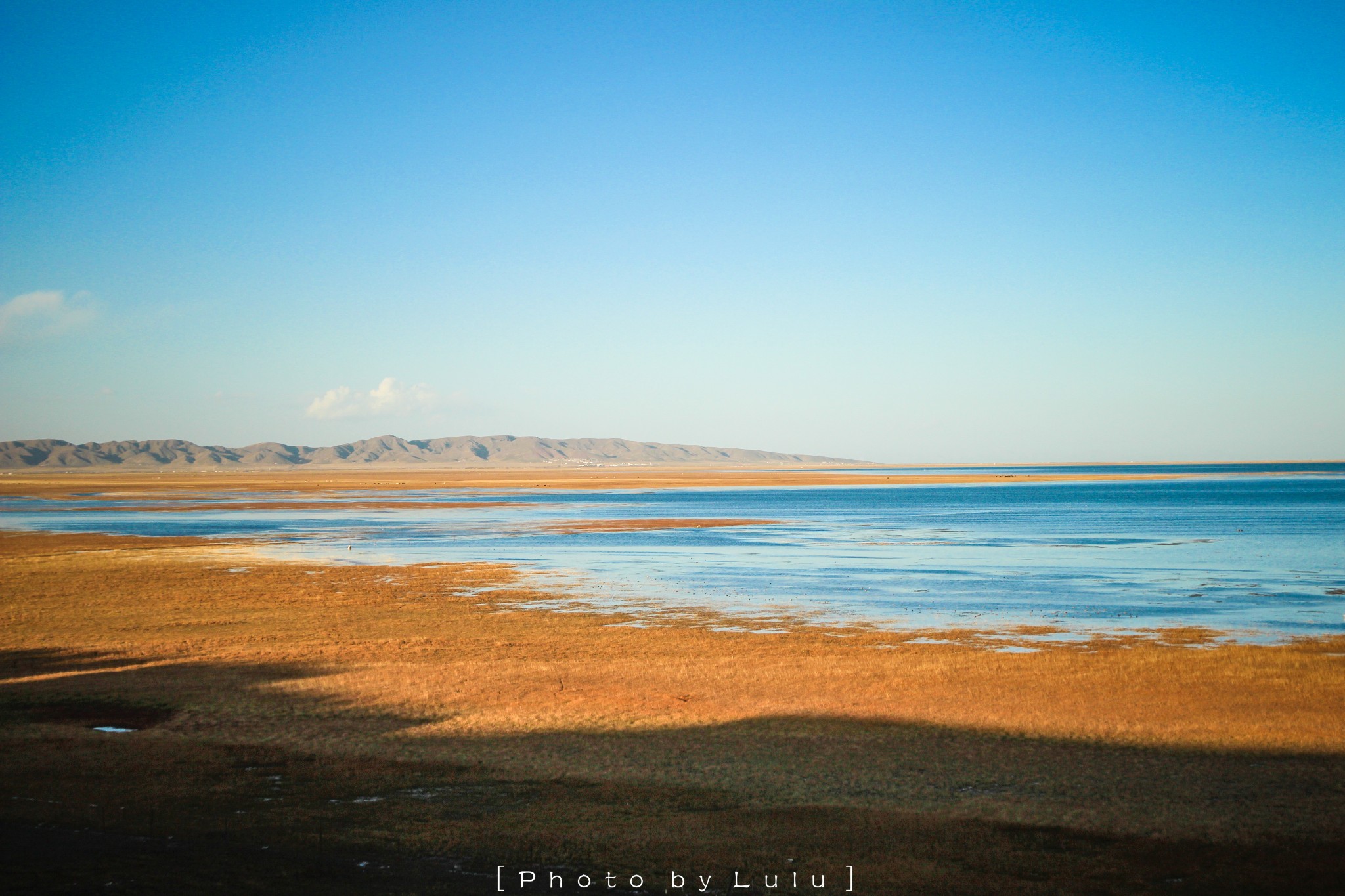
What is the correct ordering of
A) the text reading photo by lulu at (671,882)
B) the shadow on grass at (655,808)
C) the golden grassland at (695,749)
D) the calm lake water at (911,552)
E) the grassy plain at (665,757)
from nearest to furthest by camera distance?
the text reading photo by lulu at (671,882) < the shadow on grass at (655,808) < the grassy plain at (665,757) < the golden grassland at (695,749) < the calm lake water at (911,552)

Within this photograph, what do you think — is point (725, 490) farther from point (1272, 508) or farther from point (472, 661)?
point (472, 661)

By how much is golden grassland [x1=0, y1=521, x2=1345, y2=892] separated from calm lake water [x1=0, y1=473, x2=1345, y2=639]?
3970mm

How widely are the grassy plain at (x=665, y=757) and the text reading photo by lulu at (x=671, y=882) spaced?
132 millimetres

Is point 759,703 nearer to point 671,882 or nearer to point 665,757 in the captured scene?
point 665,757

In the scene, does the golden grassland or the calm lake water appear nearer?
the golden grassland

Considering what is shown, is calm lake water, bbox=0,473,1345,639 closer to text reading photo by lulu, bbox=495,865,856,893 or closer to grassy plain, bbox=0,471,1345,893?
grassy plain, bbox=0,471,1345,893

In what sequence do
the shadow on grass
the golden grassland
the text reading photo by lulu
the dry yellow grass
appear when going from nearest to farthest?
the text reading photo by lulu
the shadow on grass
the golden grassland
the dry yellow grass

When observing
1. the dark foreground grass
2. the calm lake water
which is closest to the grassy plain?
the dark foreground grass

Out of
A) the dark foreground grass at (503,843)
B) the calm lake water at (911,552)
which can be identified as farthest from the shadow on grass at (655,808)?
the calm lake water at (911,552)

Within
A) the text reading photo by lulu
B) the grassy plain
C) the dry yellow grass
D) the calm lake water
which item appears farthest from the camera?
the calm lake water

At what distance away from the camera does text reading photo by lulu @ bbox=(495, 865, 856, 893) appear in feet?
27.4

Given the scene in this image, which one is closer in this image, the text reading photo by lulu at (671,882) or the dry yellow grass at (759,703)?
the text reading photo by lulu at (671,882)

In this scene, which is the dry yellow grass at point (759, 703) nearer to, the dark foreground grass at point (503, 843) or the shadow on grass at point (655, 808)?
the shadow on grass at point (655, 808)

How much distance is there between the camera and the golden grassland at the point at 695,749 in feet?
30.1
